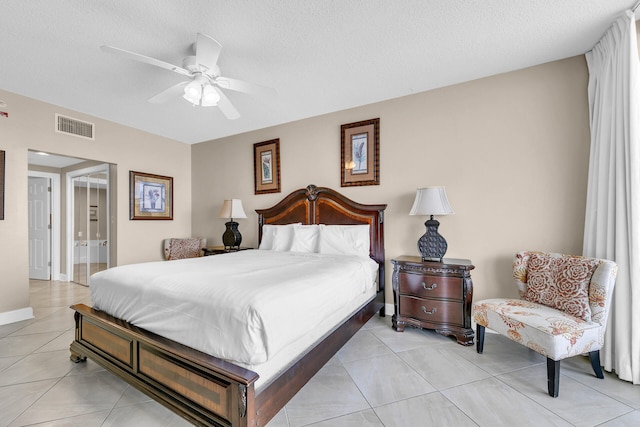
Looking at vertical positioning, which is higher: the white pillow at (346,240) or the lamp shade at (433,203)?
the lamp shade at (433,203)

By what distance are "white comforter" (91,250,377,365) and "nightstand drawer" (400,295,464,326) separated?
75cm

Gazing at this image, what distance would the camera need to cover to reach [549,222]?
2695 millimetres

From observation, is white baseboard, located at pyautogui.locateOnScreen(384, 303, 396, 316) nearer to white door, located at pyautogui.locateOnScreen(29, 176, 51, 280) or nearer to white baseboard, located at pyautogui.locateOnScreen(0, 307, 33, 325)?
white baseboard, located at pyautogui.locateOnScreen(0, 307, 33, 325)

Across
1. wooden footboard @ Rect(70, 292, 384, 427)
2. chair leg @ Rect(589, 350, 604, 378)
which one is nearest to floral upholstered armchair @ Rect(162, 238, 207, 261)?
wooden footboard @ Rect(70, 292, 384, 427)

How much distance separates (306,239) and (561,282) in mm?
2505

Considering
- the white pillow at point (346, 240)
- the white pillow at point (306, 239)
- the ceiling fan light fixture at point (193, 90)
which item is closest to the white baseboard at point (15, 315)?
the white pillow at point (306, 239)

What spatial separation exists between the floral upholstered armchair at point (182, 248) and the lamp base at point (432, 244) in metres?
3.56

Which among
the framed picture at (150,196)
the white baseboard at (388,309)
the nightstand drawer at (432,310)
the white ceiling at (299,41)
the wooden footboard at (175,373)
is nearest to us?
the wooden footboard at (175,373)

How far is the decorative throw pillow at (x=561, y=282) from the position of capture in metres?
2.10

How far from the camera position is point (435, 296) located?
2795 mm

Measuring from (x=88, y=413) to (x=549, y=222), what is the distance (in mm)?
3903

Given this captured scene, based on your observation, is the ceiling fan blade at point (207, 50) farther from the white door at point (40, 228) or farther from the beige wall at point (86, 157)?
the white door at point (40, 228)

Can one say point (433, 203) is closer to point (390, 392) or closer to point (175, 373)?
point (390, 392)

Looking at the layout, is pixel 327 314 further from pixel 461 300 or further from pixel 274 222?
pixel 274 222
